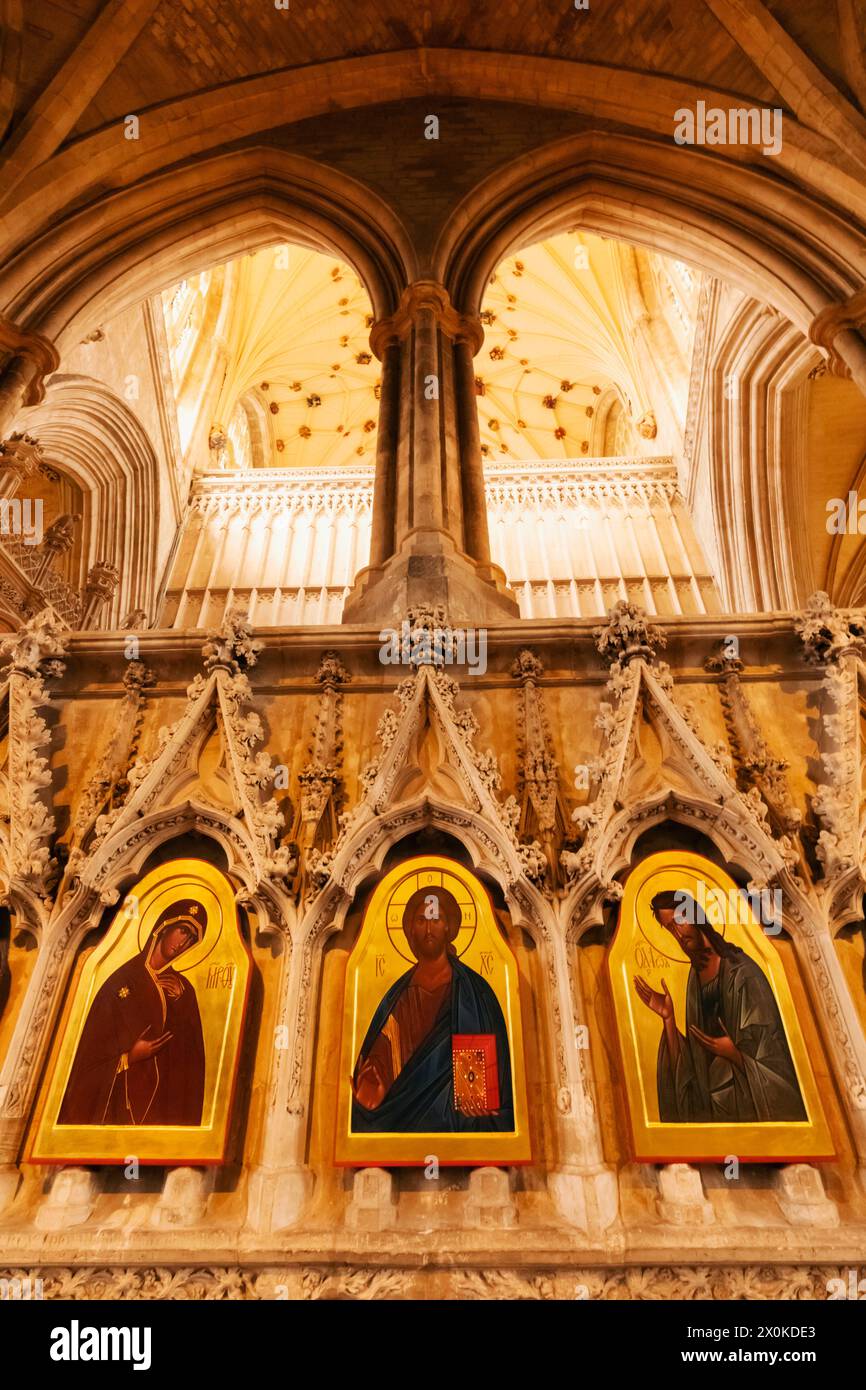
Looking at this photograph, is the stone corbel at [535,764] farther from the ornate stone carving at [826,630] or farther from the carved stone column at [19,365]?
the carved stone column at [19,365]

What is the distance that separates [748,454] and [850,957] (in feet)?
32.5

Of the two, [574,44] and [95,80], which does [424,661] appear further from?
[574,44]

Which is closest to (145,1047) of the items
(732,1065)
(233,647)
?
(233,647)

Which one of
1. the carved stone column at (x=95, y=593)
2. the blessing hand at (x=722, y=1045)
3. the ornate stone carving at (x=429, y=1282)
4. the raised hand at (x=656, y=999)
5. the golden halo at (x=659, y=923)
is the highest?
the carved stone column at (x=95, y=593)

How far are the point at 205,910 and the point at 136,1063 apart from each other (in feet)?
2.11

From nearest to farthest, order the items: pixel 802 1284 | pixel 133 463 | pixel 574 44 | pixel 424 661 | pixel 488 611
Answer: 1. pixel 802 1284
2. pixel 424 661
3. pixel 488 611
4. pixel 574 44
5. pixel 133 463

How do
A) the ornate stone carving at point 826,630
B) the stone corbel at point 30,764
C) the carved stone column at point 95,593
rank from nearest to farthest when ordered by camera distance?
the stone corbel at point 30,764, the ornate stone carving at point 826,630, the carved stone column at point 95,593

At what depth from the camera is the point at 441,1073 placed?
3.11 m

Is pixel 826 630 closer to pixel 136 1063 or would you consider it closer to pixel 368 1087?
pixel 368 1087

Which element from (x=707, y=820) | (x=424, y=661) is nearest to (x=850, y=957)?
(x=707, y=820)

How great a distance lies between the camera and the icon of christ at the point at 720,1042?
118 inches

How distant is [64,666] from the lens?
4.27 metres

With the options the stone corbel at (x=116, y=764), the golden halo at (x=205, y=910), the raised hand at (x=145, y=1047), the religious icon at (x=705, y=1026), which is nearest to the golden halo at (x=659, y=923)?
the religious icon at (x=705, y=1026)

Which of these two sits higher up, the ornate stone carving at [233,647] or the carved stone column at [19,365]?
the carved stone column at [19,365]
